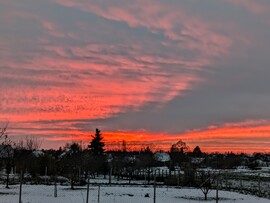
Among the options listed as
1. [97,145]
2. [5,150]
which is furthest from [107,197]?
[97,145]

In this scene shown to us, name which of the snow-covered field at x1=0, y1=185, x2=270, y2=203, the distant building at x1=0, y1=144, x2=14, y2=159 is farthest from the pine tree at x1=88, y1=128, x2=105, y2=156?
the snow-covered field at x1=0, y1=185, x2=270, y2=203

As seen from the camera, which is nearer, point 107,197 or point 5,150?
point 107,197

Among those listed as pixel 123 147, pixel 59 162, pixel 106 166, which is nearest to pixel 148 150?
pixel 123 147

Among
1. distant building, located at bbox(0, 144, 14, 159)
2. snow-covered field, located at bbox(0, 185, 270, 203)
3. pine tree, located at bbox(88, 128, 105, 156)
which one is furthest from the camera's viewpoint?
pine tree, located at bbox(88, 128, 105, 156)

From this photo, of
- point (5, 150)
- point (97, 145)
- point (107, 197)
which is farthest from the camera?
point (97, 145)

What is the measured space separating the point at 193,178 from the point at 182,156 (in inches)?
1172

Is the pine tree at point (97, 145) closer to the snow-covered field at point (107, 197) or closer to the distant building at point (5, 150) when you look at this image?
the distant building at point (5, 150)

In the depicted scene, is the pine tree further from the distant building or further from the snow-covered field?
the snow-covered field

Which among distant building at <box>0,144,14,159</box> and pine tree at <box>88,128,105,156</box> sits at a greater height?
pine tree at <box>88,128,105,156</box>

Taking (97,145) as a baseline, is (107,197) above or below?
below

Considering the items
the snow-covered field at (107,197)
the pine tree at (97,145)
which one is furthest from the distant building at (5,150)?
the pine tree at (97,145)

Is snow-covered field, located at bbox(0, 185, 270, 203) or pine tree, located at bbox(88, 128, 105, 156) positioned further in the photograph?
pine tree, located at bbox(88, 128, 105, 156)

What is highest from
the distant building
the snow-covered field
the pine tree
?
the pine tree

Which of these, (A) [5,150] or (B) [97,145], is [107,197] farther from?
(B) [97,145]
